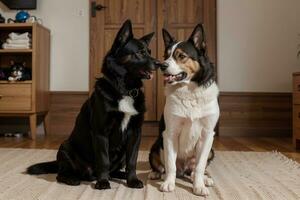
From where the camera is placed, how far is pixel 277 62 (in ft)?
13.4

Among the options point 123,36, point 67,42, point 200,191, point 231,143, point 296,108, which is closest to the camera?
point 200,191

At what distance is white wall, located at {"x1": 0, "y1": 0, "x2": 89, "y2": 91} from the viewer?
13.7 feet

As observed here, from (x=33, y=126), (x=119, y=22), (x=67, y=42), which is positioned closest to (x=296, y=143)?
(x=119, y=22)

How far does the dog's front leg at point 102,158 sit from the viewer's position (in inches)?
67.8

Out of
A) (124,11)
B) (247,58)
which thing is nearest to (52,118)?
(124,11)

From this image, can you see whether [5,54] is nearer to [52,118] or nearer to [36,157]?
[52,118]

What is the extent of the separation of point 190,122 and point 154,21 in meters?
2.60

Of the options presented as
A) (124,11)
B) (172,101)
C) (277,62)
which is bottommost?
(172,101)

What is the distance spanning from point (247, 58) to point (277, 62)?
13.6 inches

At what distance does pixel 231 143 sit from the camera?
11.4 feet

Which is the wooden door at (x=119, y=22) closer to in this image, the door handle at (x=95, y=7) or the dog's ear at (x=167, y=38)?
the door handle at (x=95, y=7)

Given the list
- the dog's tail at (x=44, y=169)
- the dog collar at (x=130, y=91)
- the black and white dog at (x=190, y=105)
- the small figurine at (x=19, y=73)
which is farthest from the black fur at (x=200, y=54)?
the small figurine at (x=19, y=73)

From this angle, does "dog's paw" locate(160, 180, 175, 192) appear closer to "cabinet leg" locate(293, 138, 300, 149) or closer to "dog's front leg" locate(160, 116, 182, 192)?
"dog's front leg" locate(160, 116, 182, 192)

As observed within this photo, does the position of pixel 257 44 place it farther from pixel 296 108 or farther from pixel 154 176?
pixel 154 176
